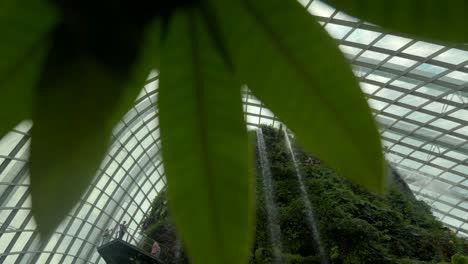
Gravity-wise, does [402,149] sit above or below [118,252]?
above

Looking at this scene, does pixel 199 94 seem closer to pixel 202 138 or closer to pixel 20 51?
pixel 202 138

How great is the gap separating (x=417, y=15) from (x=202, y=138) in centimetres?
25

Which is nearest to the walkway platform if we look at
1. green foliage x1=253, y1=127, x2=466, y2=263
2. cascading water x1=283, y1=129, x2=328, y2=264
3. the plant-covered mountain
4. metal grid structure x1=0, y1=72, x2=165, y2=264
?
the plant-covered mountain

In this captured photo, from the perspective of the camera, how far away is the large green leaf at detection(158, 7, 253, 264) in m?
0.43

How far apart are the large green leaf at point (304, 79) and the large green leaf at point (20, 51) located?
18cm

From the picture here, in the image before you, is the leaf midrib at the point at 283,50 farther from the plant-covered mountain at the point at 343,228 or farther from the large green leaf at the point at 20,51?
the plant-covered mountain at the point at 343,228

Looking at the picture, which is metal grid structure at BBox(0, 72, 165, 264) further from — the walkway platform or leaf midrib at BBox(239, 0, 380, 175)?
leaf midrib at BBox(239, 0, 380, 175)

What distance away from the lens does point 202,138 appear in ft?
1.51

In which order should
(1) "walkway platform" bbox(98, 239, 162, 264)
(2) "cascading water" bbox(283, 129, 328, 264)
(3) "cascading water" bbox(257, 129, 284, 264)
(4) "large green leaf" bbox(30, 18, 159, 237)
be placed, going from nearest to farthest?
1. (4) "large green leaf" bbox(30, 18, 159, 237)
2. (1) "walkway platform" bbox(98, 239, 162, 264)
3. (2) "cascading water" bbox(283, 129, 328, 264)
4. (3) "cascading water" bbox(257, 129, 284, 264)

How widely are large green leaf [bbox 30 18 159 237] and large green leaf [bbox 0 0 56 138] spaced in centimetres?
3

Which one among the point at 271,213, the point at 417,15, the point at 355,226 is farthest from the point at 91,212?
the point at 417,15

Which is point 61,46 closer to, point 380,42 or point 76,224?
point 380,42

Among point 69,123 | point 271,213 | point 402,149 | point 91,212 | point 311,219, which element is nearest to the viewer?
point 69,123

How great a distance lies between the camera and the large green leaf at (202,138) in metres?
0.43
